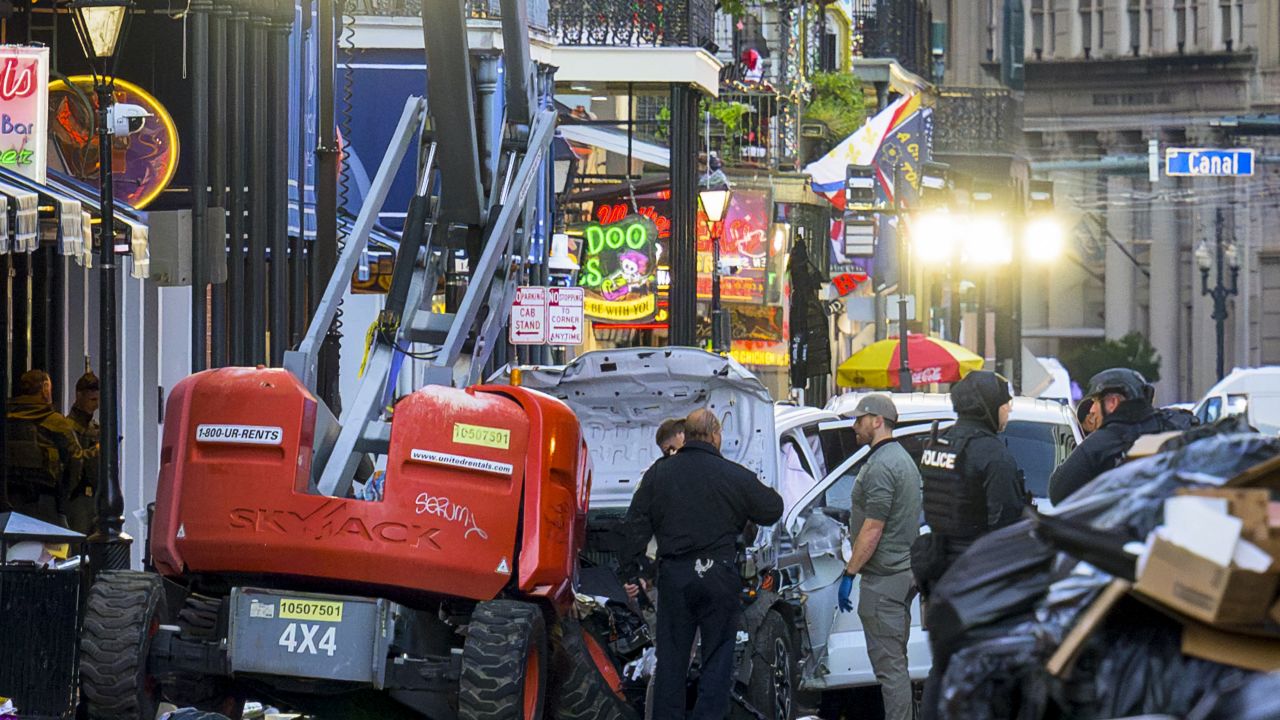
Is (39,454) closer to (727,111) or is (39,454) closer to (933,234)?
(933,234)

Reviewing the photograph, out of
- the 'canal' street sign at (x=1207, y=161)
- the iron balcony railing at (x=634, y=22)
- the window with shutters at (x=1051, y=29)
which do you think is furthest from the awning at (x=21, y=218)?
the window with shutters at (x=1051, y=29)

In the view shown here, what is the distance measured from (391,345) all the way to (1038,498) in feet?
18.8

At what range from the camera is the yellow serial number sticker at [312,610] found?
10.3 metres

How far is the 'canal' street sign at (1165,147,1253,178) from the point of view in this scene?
48281 millimetres

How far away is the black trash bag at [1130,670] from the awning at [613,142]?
2829 cm

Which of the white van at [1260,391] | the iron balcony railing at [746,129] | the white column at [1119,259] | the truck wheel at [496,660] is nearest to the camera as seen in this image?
the truck wheel at [496,660]

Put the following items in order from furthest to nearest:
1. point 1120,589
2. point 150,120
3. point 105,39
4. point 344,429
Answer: point 150,120, point 105,39, point 344,429, point 1120,589

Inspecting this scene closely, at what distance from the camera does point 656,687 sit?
11.8 metres

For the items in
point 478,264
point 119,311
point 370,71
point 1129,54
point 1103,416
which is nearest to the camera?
point 1103,416

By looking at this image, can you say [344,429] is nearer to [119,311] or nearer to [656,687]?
[656,687]

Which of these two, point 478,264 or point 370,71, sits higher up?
point 370,71

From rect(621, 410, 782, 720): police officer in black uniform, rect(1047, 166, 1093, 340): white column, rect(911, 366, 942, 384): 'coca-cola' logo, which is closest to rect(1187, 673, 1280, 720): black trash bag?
rect(621, 410, 782, 720): police officer in black uniform

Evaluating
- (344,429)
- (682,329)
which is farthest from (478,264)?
(682,329)

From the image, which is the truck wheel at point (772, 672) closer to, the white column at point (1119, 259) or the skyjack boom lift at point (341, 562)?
the skyjack boom lift at point (341, 562)
